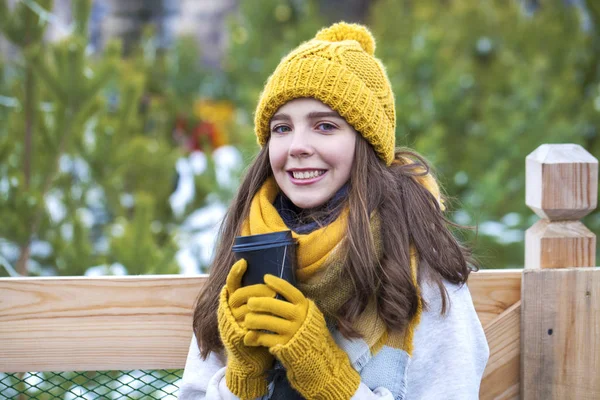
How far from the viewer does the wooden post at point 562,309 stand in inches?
72.2

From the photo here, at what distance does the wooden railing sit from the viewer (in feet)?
6.03

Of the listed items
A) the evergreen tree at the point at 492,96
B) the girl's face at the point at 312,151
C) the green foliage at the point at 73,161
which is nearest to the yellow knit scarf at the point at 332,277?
the girl's face at the point at 312,151

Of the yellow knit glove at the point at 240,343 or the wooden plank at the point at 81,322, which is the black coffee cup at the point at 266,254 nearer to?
the yellow knit glove at the point at 240,343

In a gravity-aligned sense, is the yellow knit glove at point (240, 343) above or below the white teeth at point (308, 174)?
below

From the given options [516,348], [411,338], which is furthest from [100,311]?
[516,348]

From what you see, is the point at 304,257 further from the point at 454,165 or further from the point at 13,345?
the point at 454,165

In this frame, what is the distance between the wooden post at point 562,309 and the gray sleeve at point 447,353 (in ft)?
0.72

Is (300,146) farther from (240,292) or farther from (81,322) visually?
(81,322)

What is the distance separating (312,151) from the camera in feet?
5.75

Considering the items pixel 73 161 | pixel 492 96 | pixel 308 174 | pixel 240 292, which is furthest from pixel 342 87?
pixel 492 96

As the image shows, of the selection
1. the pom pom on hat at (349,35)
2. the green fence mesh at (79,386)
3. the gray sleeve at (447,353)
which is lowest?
the green fence mesh at (79,386)

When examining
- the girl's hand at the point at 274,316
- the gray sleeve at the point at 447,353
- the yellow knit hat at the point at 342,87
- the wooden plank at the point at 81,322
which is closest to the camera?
the girl's hand at the point at 274,316

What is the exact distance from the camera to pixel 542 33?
17.9ft

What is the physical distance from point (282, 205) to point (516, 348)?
28.5 inches
